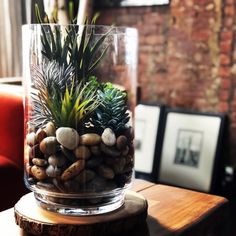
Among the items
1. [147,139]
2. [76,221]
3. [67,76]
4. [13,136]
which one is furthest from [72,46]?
[147,139]

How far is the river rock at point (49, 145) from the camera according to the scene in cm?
98

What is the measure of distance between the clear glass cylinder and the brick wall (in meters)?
1.53

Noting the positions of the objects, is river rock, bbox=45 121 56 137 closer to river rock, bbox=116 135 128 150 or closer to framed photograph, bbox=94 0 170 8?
river rock, bbox=116 135 128 150

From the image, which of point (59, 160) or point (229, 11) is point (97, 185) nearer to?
point (59, 160)

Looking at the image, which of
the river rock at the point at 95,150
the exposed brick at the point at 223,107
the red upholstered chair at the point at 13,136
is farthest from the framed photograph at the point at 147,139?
the river rock at the point at 95,150

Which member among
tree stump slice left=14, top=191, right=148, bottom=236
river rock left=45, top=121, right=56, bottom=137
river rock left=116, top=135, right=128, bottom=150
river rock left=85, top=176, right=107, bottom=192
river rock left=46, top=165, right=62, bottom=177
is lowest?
tree stump slice left=14, top=191, right=148, bottom=236

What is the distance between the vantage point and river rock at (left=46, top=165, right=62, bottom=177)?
0.98m


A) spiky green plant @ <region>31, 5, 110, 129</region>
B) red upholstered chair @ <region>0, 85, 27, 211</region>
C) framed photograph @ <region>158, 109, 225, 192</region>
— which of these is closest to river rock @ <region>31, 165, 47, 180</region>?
spiky green plant @ <region>31, 5, 110, 129</region>

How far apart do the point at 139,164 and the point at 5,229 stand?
1.73m

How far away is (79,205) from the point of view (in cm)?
101

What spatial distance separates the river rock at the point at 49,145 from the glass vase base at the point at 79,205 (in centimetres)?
12

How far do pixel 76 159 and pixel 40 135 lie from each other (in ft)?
0.35

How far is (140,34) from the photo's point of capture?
280 centimetres

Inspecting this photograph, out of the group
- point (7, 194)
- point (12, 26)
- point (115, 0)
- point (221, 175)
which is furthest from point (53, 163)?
point (115, 0)
